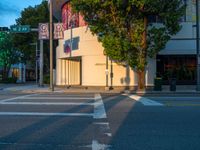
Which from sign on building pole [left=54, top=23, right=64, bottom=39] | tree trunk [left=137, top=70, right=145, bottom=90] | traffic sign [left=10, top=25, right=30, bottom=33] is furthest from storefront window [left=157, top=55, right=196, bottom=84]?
traffic sign [left=10, top=25, right=30, bottom=33]

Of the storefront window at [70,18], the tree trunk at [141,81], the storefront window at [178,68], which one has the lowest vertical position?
the tree trunk at [141,81]

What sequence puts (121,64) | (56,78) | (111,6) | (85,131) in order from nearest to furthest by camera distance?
1. (85,131)
2. (111,6)
3. (121,64)
4. (56,78)

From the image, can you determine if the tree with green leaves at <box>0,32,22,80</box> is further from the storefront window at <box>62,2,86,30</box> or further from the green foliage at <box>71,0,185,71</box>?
the green foliage at <box>71,0,185,71</box>

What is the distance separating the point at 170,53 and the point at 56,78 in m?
15.6

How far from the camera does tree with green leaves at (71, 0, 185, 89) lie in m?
34.7

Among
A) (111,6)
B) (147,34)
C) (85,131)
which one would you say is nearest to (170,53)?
(147,34)

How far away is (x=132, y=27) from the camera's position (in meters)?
35.8

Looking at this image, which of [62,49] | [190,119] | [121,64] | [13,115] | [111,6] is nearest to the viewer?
[190,119]

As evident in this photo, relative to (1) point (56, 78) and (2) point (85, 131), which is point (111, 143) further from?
(1) point (56, 78)

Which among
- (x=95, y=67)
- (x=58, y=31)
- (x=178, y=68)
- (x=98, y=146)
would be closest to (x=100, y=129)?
(x=98, y=146)

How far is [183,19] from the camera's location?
40656mm

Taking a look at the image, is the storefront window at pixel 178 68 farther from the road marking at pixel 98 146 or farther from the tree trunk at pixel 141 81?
the road marking at pixel 98 146

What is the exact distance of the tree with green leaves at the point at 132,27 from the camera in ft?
114

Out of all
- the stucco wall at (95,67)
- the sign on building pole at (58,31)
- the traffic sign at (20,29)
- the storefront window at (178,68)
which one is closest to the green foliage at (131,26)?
the sign on building pole at (58,31)
